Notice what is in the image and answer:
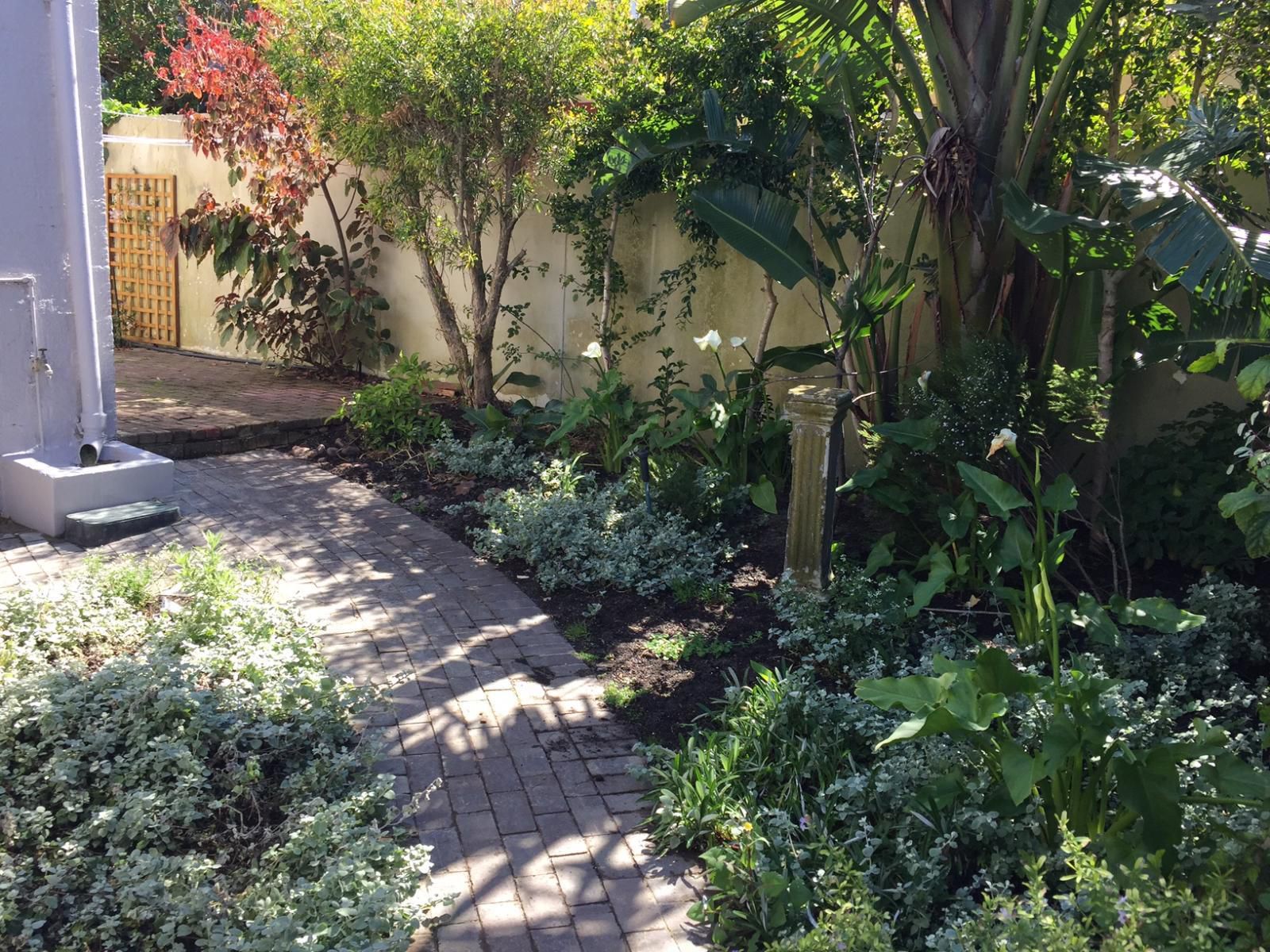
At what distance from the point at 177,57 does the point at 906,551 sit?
331 inches

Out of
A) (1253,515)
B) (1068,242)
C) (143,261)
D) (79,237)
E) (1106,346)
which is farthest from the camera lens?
(143,261)

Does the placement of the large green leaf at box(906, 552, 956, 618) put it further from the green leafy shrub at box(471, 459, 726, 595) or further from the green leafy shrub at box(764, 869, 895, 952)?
the green leafy shrub at box(764, 869, 895, 952)

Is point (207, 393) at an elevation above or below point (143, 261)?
below

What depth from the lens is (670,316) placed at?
866 cm

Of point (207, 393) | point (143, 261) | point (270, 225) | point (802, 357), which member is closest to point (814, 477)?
point (802, 357)

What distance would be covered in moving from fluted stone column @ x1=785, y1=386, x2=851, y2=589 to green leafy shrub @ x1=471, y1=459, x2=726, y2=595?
Answer: 1.92ft

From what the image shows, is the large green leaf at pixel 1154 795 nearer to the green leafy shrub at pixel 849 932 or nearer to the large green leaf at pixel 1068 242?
the green leafy shrub at pixel 849 932

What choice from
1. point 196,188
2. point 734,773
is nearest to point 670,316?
point 734,773

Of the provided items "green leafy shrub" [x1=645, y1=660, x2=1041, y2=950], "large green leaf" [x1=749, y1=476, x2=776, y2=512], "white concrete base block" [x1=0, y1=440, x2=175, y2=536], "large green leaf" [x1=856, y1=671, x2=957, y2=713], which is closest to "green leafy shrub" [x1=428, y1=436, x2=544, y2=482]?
"large green leaf" [x1=749, y1=476, x2=776, y2=512]

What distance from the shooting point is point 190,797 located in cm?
348

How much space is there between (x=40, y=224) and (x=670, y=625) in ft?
15.0

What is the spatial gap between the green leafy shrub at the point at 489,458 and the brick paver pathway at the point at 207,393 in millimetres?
1764

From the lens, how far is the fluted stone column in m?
5.46

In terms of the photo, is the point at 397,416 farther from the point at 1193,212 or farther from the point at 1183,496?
the point at 1193,212
